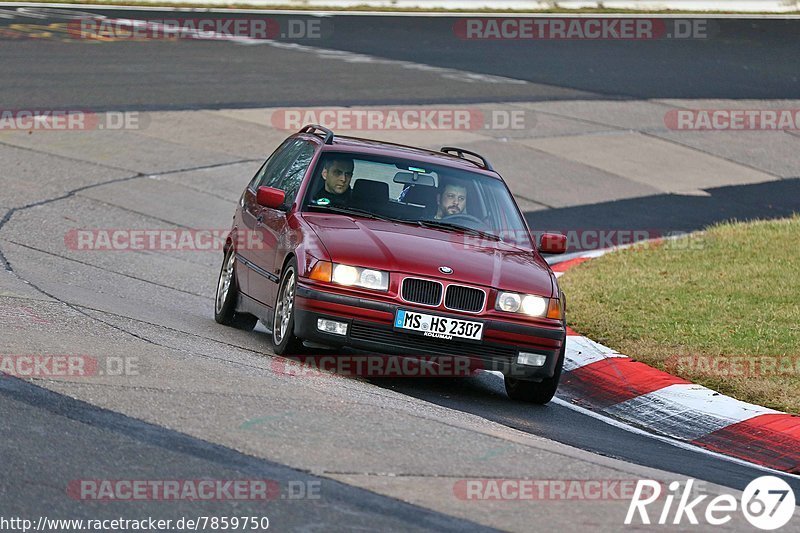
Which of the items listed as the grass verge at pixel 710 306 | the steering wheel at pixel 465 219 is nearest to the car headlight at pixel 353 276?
the steering wheel at pixel 465 219

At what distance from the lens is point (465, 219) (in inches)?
404

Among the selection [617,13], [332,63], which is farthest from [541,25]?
[332,63]

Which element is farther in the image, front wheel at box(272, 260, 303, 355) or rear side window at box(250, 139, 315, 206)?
rear side window at box(250, 139, 315, 206)

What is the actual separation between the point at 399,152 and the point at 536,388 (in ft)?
7.33

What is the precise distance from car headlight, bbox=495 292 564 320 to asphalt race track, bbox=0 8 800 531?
2.14 feet

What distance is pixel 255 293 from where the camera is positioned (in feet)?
34.6

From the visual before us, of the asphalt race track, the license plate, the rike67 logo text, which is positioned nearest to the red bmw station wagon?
the license plate

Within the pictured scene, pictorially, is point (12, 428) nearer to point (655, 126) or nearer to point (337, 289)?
point (337, 289)

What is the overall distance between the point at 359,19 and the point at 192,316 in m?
24.0

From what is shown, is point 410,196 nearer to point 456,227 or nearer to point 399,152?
point 456,227

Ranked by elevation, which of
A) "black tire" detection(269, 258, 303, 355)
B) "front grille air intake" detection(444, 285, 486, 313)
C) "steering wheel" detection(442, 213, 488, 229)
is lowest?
"black tire" detection(269, 258, 303, 355)

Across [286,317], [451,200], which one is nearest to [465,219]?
[451,200]

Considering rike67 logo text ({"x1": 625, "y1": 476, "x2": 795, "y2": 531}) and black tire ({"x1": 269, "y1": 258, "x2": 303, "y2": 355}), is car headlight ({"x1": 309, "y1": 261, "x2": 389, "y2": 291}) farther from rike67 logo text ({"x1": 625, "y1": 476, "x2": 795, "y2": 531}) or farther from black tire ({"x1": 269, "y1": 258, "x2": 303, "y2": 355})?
rike67 logo text ({"x1": 625, "y1": 476, "x2": 795, "y2": 531})

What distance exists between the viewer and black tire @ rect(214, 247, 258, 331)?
11.2m
